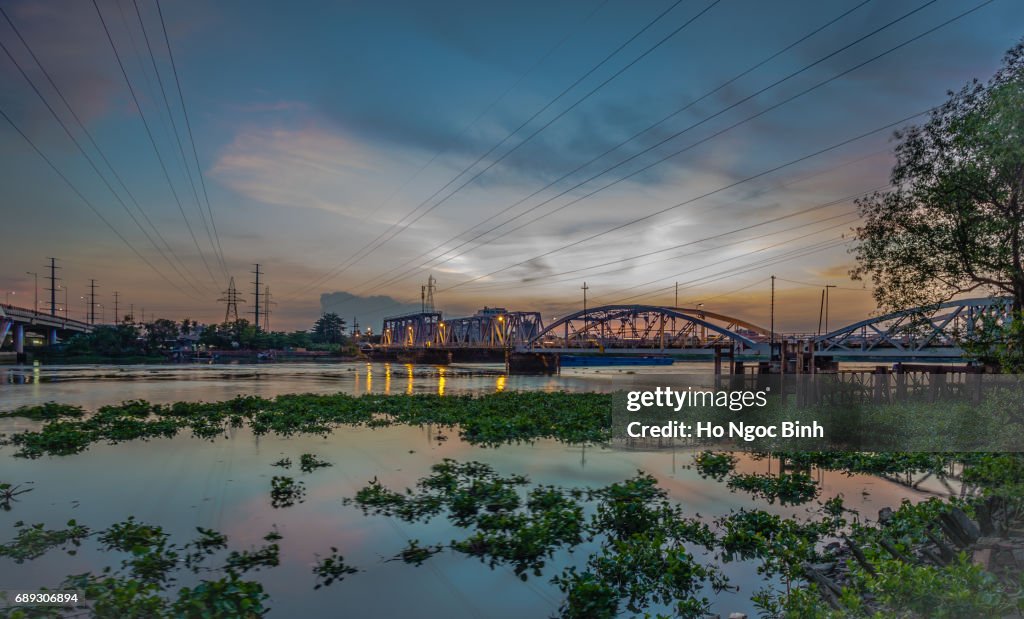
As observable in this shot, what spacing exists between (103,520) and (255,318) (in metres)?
171

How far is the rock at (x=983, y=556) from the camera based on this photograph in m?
8.61

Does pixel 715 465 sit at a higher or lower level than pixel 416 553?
lower

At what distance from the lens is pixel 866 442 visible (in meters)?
25.3

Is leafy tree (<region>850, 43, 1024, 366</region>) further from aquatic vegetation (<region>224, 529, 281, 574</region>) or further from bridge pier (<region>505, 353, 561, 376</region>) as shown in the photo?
bridge pier (<region>505, 353, 561, 376</region>)

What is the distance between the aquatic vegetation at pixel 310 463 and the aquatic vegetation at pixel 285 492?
6.17ft

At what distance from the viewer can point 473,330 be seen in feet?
535

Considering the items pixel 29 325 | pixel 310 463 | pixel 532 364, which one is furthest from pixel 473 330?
pixel 310 463

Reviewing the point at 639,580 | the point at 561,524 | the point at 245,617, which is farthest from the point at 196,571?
the point at 639,580

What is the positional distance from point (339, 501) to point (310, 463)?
5.10 meters

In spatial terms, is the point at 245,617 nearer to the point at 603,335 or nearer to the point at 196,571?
the point at 196,571

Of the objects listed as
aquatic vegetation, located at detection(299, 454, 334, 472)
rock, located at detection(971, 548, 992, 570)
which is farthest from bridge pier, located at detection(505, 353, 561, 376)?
rock, located at detection(971, 548, 992, 570)

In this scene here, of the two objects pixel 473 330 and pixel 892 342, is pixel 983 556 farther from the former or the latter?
pixel 473 330

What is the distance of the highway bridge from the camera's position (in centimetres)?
10544

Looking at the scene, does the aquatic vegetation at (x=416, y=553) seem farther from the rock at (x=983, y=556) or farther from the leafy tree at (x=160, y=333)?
the leafy tree at (x=160, y=333)
